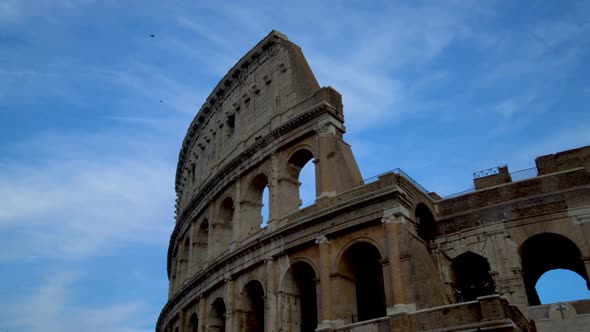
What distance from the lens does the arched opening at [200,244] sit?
92.6ft

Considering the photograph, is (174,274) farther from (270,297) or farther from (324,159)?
(324,159)

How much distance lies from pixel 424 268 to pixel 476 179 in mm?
6320

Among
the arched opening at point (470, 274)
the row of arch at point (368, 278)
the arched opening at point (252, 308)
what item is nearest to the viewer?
the row of arch at point (368, 278)

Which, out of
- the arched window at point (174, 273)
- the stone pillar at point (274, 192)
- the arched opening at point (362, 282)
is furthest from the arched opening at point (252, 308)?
the arched window at point (174, 273)

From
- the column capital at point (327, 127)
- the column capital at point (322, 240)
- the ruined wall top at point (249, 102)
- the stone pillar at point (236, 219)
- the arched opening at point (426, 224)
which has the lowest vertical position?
the column capital at point (322, 240)

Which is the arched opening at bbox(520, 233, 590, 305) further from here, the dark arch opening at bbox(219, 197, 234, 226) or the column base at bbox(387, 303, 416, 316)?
the dark arch opening at bbox(219, 197, 234, 226)

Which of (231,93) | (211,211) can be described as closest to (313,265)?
(211,211)

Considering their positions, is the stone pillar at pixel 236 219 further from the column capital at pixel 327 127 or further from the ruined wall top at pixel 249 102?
the column capital at pixel 327 127

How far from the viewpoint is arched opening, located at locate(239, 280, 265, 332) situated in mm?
22047

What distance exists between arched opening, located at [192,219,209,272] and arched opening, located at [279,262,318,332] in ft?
26.9

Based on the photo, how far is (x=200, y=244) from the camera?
94.0 feet

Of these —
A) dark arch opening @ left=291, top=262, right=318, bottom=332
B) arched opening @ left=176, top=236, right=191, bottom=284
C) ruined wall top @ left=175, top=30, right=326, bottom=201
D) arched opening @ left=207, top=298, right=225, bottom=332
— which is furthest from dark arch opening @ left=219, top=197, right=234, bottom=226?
dark arch opening @ left=291, top=262, right=318, bottom=332

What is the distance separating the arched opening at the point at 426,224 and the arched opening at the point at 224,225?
29.2 ft

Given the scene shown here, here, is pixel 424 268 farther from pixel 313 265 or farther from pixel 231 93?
pixel 231 93
